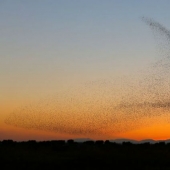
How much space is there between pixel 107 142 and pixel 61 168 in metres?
37.1

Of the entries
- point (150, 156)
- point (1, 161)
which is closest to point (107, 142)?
point (150, 156)

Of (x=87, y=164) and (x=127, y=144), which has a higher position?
(x=127, y=144)

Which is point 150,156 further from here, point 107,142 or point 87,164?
point 107,142

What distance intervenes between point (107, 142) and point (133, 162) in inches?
1249

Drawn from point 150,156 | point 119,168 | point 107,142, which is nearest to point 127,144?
point 107,142

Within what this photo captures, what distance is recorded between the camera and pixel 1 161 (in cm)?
4684

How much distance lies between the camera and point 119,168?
44.3 m

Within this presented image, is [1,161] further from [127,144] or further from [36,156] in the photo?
[127,144]

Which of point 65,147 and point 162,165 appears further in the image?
point 65,147

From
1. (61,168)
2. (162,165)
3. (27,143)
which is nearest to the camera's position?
(61,168)

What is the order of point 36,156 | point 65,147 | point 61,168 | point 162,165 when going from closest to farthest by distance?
point 61,168 < point 162,165 < point 36,156 < point 65,147

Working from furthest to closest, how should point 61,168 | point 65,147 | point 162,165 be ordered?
1. point 65,147
2. point 162,165
3. point 61,168

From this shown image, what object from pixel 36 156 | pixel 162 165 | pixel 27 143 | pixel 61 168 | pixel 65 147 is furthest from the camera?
pixel 27 143

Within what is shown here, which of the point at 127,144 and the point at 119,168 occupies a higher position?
the point at 127,144
